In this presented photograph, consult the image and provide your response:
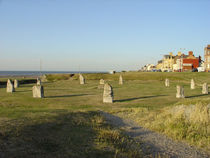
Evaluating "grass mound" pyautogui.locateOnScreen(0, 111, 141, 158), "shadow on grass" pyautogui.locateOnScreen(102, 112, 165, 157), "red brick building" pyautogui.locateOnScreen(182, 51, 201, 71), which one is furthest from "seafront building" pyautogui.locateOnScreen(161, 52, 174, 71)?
"grass mound" pyautogui.locateOnScreen(0, 111, 141, 158)

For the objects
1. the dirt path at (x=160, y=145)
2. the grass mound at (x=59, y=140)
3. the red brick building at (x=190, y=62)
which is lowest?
the dirt path at (x=160, y=145)

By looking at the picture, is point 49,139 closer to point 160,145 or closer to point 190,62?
point 160,145

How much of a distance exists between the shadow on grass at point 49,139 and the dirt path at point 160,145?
74.5 inches

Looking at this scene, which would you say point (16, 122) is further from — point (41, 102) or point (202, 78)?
point (202, 78)

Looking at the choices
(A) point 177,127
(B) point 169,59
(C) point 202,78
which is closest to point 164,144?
(A) point 177,127

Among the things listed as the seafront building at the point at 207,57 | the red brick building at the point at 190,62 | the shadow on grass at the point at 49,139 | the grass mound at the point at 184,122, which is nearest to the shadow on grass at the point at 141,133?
the grass mound at the point at 184,122

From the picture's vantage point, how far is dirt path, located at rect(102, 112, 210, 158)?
29.3 feet

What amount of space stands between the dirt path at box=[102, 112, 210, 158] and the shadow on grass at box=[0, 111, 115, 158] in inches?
74.5

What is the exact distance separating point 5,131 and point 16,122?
63.6 inches

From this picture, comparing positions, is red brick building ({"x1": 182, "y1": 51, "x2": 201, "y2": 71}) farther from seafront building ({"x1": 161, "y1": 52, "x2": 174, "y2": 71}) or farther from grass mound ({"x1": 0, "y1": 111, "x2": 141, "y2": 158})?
grass mound ({"x1": 0, "y1": 111, "x2": 141, "y2": 158})

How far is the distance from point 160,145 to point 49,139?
5.09 metres

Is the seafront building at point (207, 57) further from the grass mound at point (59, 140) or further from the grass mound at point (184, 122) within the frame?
the grass mound at point (59, 140)

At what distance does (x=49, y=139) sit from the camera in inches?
353

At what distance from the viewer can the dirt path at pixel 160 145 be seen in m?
8.92
